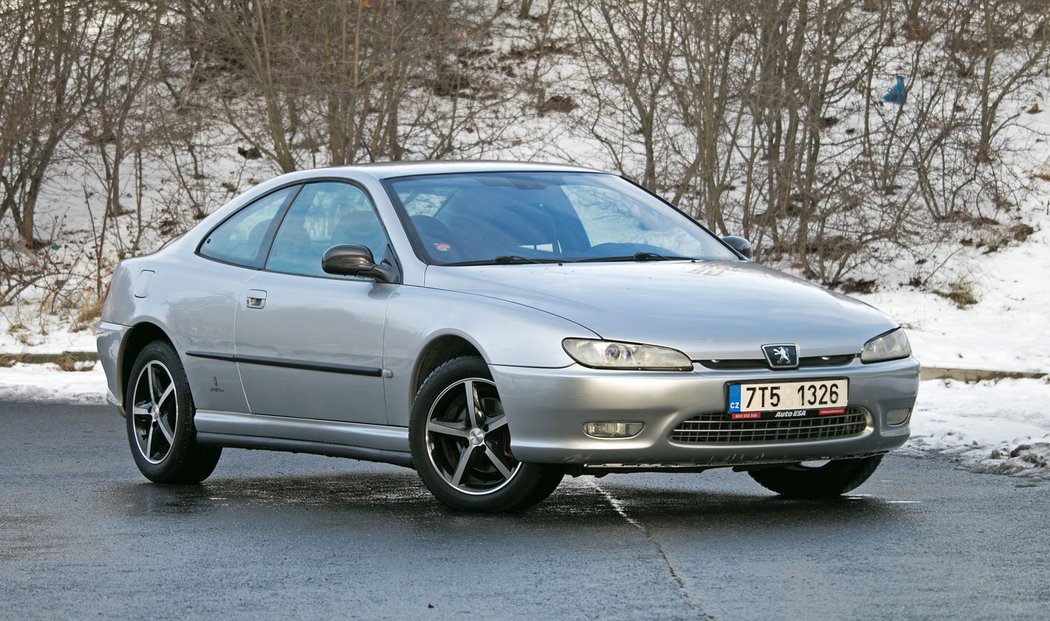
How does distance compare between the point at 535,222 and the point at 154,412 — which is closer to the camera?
the point at 535,222

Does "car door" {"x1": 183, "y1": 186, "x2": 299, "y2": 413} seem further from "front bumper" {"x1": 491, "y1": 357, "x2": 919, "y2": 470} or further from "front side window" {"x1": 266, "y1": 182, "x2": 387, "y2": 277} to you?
"front bumper" {"x1": 491, "y1": 357, "x2": 919, "y2": 470}

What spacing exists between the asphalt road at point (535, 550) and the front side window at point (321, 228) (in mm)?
1105

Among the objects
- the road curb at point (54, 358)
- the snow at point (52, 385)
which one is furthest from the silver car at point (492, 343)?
the road curb at point (54, 358)

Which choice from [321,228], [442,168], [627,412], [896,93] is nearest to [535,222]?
[442,168]

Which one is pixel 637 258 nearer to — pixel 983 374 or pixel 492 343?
pixel 492 343

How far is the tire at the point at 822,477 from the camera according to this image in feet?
24.7

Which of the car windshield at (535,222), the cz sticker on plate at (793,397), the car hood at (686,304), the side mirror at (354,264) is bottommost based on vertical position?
the cz sticker on plate at (793,397)

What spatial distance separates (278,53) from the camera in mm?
18859

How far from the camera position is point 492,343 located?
6688mm

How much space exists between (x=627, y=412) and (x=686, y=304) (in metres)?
0.57

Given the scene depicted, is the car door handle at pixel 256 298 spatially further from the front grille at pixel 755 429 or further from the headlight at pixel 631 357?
the front grille at pixel 755 429

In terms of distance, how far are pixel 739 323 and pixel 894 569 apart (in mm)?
1288

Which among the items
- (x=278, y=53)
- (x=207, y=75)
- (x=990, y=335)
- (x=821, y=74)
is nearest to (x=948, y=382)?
(x=990, y=335)

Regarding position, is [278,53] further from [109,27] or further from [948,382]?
[948,382]
